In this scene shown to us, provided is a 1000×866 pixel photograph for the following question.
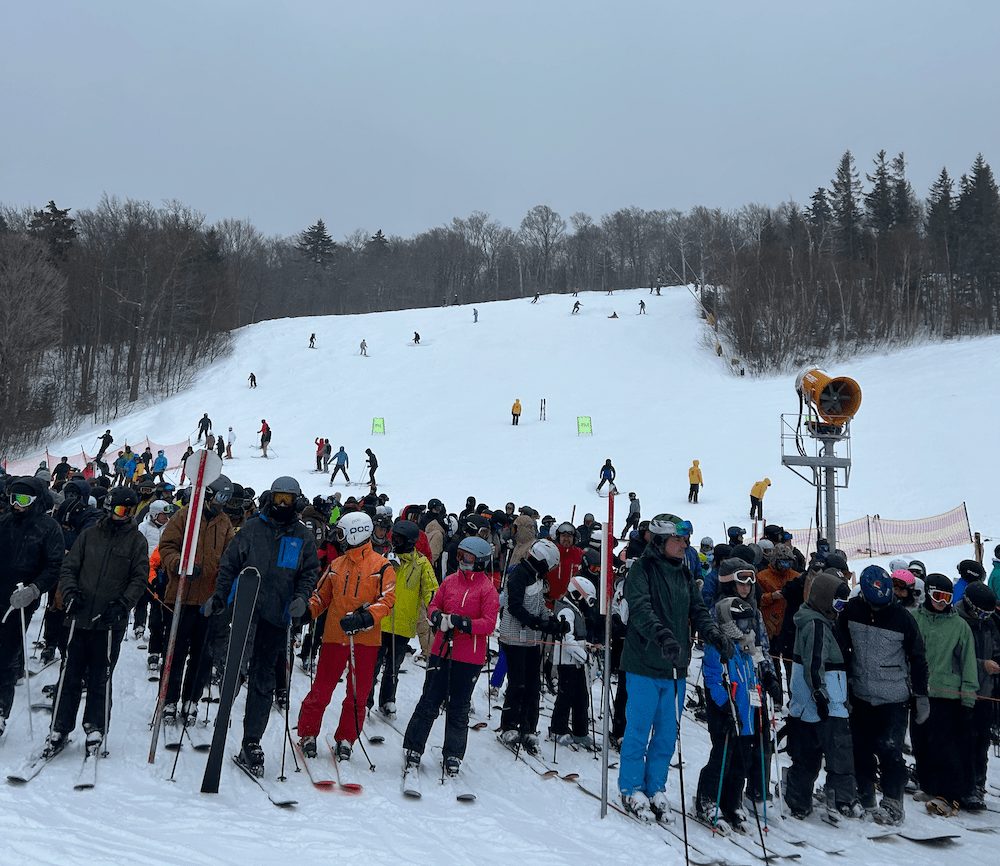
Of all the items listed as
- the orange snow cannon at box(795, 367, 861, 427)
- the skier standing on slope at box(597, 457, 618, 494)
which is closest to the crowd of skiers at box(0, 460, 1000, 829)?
the orange snow cannon at box(795, 367, 861, 427)

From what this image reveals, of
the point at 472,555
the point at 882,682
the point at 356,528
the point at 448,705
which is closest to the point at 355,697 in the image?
the point at 448,705

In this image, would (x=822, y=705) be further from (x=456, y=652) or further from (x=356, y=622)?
(x=356, y=622)

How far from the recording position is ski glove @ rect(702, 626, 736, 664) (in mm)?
5305

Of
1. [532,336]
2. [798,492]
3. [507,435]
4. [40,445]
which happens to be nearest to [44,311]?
[40,445]

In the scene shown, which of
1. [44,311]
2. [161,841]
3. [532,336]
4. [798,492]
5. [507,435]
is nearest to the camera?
[161,841]

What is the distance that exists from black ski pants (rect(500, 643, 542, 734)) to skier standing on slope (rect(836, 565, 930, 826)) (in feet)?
8.62

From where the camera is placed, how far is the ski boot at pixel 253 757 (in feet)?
17.7

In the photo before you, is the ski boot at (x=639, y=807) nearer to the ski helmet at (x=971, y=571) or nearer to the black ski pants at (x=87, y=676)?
the black ski pants at (x=87, y=676)

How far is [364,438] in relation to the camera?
113 feet

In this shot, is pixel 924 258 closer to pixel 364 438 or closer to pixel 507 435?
pixel 507 435

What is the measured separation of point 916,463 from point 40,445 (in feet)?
134

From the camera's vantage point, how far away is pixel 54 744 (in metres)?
5.41

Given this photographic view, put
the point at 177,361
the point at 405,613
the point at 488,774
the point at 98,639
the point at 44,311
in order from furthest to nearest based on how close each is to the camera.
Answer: the point at 177,361 < the point at 44,311 < the point at 405,613 < the point at 488,774 < the point at 98,639

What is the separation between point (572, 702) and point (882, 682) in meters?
2.65
